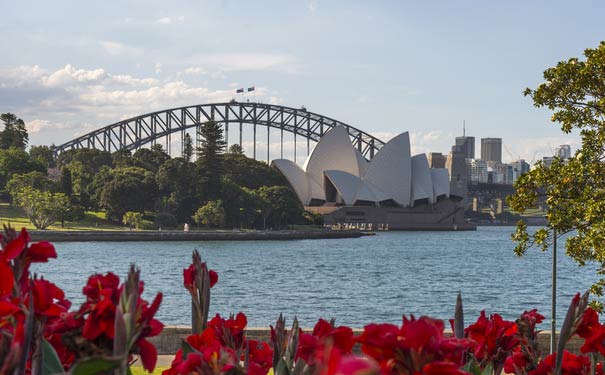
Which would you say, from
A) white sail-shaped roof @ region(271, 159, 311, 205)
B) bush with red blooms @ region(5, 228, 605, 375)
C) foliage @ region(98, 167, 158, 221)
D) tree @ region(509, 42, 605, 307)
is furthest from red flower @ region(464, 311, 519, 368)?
white sail-shaped roof @ region(271, 159, 311, 205)

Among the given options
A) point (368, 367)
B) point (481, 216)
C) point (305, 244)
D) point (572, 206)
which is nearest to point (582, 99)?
point (572, 206)

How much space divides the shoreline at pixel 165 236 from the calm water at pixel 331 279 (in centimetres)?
134

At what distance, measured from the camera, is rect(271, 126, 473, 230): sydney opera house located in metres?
112

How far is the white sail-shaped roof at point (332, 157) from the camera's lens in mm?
111500

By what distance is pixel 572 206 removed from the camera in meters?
11.4

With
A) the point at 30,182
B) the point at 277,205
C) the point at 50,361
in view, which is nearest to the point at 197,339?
the point at 50,361

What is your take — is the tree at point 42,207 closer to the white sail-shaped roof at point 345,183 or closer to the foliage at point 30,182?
the foliage at point 30,182

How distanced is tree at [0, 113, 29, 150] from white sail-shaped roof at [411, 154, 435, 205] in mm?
52262

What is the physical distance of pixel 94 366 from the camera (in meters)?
2.13

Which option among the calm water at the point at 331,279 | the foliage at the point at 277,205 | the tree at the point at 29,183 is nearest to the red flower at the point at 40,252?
the calm water at the point at 331,279

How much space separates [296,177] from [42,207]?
45.6m

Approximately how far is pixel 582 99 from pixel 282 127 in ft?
390

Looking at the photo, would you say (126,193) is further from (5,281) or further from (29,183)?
(5,281)

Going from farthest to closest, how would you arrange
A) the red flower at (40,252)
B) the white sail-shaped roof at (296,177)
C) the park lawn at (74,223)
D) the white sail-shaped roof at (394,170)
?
1. the white sail-shaped roof at (296,177)
2. the white sail-shaped roof at (394,170)
3. the park lawn at (74,223)
4. the red flower at (40,252)
